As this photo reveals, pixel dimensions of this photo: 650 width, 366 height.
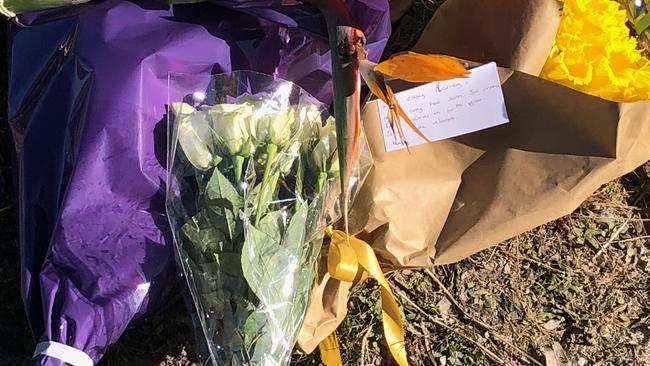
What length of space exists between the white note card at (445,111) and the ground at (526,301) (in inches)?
9.8

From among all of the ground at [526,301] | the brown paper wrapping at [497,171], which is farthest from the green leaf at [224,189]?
the ground at [526,301]

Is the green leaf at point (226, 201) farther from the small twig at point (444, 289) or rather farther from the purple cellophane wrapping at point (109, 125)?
the small twig at point (444, 289)

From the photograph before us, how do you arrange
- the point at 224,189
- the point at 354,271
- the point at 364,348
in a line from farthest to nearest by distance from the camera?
the point at 364,348, the point at 354,271, the point at 224,189

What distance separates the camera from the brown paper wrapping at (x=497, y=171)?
3.69 feet

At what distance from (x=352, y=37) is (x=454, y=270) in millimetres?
569

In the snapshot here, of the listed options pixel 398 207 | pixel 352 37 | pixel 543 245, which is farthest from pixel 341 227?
pixel 543 245

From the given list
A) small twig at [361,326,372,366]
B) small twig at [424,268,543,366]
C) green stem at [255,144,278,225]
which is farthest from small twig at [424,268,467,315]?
green stem at [255,144,278,225]

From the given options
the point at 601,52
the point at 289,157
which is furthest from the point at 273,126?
the point at 601,52

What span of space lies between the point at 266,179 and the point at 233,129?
74mm

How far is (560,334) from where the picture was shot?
1.37 metres

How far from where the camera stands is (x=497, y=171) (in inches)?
45.6

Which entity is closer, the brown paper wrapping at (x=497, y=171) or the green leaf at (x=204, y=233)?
the green leaf at (x=204, y=233)

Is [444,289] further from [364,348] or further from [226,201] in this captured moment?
[226,201]

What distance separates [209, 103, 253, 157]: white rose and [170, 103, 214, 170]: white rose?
0.01m
